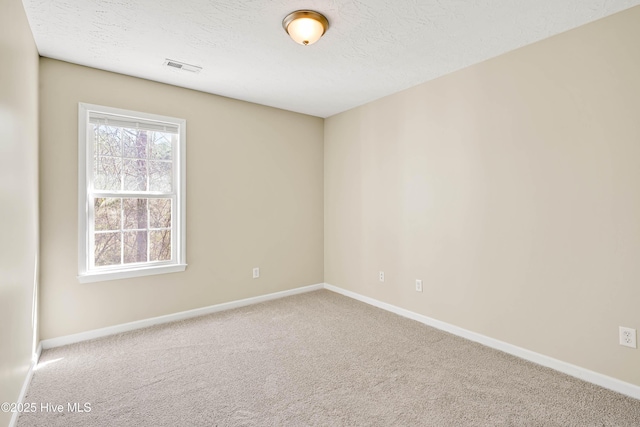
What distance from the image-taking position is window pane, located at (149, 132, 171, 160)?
3.36 m

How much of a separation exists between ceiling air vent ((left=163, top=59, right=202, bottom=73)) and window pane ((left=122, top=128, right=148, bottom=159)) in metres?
0.79

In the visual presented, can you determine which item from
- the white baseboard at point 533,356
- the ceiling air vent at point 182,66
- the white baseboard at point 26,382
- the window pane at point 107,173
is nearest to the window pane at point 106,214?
the window pane at point 107,173

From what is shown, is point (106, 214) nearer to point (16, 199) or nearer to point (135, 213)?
point (135, 213)

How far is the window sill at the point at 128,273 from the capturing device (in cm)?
294

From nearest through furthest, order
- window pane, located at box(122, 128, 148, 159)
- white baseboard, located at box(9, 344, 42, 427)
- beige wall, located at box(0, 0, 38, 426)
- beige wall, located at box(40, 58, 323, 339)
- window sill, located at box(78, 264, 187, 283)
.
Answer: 1. beige wall, located at box(0, 0, 38, 426)
2. white baseboard, located at box(9, 344, 42, 427)
3. beige wall, located at box(40, 58, 323, 339)
4. window sill, located at box(78, 264, 187, 283)
5. window pane, located at box(122, 128, 148, 159)

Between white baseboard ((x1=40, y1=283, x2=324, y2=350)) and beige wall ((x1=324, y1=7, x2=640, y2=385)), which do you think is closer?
beige wall ((x1=324, y1=7, x2=640, y2=385))

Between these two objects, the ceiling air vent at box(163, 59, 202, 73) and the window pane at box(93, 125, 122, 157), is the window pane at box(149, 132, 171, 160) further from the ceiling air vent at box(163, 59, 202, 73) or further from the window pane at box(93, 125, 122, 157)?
the ceiling air vent at box(163, 59, 202, 73)

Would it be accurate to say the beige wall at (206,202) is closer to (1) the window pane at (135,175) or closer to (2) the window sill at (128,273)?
(2) the window sill at (128,273)

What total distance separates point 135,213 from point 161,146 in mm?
756

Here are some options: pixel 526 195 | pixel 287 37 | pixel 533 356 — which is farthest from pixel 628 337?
pixel 287 37

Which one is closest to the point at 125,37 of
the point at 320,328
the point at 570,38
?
the point at 320,328

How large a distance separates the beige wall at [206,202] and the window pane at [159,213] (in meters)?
→ 0.22

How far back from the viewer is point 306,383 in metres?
2.24

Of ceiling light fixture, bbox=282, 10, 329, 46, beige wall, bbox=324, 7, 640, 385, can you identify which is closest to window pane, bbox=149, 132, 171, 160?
ceiling light fixture, bbox=282, 10, 329, 46
